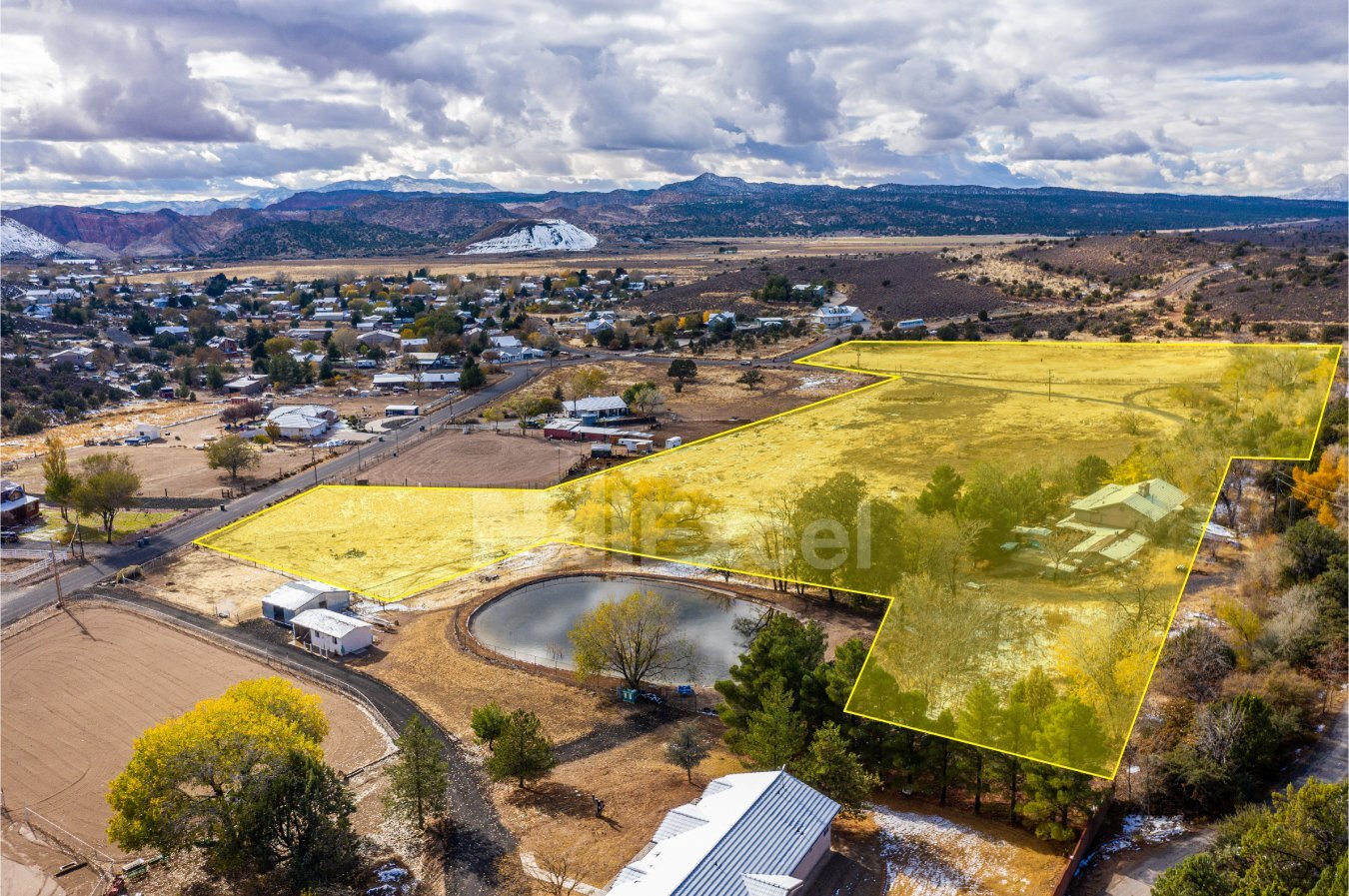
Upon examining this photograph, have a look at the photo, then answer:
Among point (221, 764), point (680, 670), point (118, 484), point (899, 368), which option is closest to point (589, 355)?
point (118, 484)

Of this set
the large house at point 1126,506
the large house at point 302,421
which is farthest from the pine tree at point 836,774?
the large house at point 302,421

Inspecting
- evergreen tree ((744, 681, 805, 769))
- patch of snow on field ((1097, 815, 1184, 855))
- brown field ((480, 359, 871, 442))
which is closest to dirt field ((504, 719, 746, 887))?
evergreen tree ((744, 681, 805, 769))

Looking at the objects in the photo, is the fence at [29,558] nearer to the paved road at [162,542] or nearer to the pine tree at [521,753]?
the paved road at [162,542]

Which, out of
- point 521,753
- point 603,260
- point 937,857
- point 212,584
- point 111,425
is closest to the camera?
point 937,857

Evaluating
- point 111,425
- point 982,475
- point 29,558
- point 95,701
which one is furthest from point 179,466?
point 982,475

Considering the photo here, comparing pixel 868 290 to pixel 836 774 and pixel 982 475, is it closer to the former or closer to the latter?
pixel 836 774

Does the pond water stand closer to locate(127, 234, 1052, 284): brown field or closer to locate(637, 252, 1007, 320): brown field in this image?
locate(637, 252, 1007, 320): brown field
